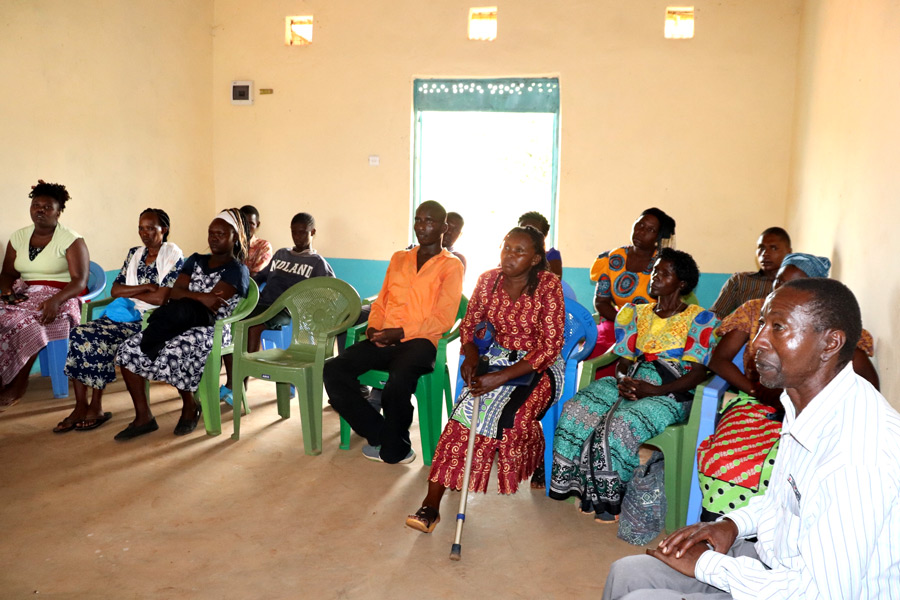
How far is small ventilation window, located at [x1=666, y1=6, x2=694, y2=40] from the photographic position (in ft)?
21.4

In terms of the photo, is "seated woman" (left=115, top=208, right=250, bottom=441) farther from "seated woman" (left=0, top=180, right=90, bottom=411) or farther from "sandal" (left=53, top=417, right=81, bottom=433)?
"seated woman" (left=0, top=180, right=90, bottom=411)

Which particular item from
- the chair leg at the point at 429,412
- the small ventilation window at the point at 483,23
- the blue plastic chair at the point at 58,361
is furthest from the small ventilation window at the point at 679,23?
the blue plastic chair at the point at 58,361

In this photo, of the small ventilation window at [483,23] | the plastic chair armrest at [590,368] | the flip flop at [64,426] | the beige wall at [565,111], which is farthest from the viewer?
the small ventilation window at [483,23]

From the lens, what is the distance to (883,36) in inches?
139

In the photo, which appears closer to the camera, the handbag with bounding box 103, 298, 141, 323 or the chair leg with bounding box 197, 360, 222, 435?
the chair leg with bounding box 197, 360, 222, 435

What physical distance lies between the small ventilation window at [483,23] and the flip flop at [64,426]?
490 centimetres

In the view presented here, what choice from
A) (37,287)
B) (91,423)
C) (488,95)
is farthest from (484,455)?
(488,95)

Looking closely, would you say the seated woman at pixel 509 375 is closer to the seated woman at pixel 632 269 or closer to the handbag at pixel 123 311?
the seated woman at pixel 632 269

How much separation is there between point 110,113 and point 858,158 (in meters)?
5.60

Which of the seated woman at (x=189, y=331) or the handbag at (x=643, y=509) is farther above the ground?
the seated woman at (x=189, y=331)

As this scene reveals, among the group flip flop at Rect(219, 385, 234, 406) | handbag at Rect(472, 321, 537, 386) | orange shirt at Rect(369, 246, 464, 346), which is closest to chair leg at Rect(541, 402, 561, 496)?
handbag at Rect(472, 321, 537, 386)

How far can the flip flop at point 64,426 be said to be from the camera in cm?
422

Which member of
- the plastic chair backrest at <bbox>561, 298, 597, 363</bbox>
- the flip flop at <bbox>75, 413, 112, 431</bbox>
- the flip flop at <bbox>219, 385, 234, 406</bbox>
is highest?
the plastic chair backrest at <bbox>561, 298, 597, 363</bbox>

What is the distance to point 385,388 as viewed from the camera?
371cm
